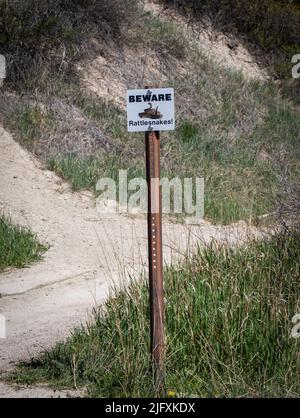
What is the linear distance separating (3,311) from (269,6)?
16937 mm

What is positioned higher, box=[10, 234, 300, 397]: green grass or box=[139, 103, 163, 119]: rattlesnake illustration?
box=[139, 103, 163, 119]: rattlesnake illustration

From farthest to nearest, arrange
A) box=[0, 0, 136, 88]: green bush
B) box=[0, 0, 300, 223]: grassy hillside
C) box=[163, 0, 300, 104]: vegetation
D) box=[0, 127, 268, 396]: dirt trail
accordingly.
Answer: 1. box=[163, 0, 300, 104]: vegetation
2. box=[0, 0, 136, 88]: green bush
3. box=[0, 0, 300, 223]: grassy hillside
4. box=[0, 127, 268, 396]: dirt trail

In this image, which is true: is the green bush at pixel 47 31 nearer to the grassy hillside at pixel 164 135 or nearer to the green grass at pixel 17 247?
the grassy hillside at pixel 164 135

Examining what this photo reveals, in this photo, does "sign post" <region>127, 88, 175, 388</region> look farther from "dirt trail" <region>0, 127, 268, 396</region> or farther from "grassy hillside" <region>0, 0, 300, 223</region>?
"grassy hillside" <region>0, 0, 300, 223</region>

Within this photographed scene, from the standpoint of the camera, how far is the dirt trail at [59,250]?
7.52m

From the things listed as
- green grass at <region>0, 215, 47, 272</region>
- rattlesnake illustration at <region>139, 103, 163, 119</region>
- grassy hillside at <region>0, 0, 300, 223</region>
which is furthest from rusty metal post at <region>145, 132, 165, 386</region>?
grassy hillside at <region>0, 0, 300, 223</region>

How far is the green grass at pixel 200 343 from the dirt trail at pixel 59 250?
0.43 metres

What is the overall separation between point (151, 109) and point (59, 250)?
554 cm

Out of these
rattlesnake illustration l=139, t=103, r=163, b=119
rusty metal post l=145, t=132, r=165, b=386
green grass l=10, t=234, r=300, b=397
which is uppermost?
rattlesnake illustration l=139, t=103, r=163, b=119

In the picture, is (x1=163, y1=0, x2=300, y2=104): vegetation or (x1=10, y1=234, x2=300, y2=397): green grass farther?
(x1=163, y1=0, x2=300, y2=104): vegetation

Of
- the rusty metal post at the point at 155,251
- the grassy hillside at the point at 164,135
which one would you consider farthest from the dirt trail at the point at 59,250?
the rusty metal post at the point at 155,251

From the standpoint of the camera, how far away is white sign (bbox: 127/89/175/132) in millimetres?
5582
